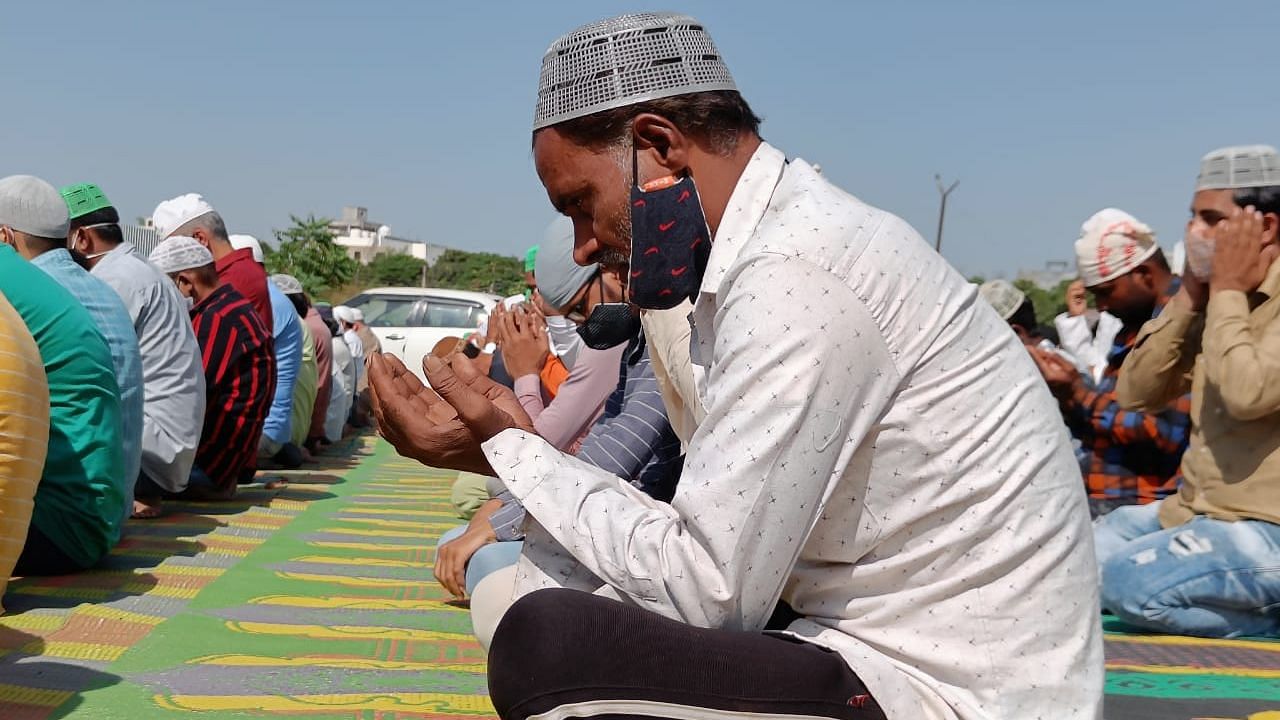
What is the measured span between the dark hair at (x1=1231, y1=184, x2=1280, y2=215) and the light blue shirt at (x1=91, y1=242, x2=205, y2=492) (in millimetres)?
4813

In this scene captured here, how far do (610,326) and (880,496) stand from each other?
196cm

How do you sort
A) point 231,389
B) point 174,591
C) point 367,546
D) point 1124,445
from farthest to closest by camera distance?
point 231,389 < point 367,546 < point 1124,445 < point 174,591

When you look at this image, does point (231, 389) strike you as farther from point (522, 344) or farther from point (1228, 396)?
point (1228, 396)

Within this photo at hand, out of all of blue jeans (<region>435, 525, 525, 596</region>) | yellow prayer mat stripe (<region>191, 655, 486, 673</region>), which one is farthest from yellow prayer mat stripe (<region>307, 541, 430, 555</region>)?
yellow prayer mat stripe (<region>191, 655, 486, 673</region>)

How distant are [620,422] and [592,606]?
5.33 feet

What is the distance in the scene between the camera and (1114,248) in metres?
5.11

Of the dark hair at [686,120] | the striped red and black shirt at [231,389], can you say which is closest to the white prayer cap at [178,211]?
the striped red and black shirt at [231,389]

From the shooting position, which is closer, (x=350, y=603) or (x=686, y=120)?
(x=686, y=120)

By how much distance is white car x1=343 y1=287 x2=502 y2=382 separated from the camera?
1563 centimetres

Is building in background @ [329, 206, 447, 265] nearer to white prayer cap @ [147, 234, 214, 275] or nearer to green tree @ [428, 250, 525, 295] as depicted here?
green tree @ [428, 250, 525, 295]

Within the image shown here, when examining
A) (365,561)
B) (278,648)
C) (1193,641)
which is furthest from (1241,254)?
(365,561)

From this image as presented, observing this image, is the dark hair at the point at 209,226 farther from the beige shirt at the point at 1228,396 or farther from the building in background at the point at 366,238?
the building in background at the point at 366,238

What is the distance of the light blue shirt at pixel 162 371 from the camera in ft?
20.2

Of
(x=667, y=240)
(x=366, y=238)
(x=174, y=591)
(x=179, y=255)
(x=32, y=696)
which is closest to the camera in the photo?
(x=667, y=240)
